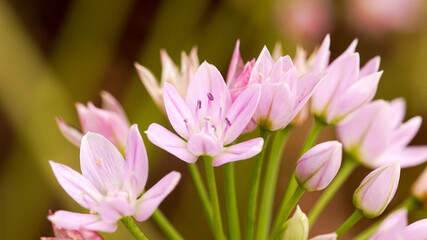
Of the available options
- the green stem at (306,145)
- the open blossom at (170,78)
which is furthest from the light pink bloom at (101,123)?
the green stem at (306,145)

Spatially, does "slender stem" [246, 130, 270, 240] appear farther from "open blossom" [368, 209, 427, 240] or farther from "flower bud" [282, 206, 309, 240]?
"open blossom" [368, 209, 427, 240]

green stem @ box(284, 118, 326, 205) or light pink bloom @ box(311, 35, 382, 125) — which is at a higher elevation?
light pink bloom @ box(311, 35, 382, 125)

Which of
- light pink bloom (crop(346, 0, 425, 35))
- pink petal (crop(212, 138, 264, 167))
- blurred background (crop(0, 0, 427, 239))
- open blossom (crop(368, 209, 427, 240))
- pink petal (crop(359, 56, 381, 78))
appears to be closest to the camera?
open blossom (crop(368, 209, 427, 240))

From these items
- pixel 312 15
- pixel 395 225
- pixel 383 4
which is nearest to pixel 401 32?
pixel 383 4

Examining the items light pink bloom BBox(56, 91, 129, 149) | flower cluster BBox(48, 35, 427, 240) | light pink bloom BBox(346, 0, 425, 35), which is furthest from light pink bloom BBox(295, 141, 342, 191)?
light pink bloom BBox(346, 0, 425, 35)

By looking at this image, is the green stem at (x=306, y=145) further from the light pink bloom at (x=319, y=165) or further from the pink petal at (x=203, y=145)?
the pink petal at (x=203, y=145)

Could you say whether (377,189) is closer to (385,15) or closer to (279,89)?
(279,89)

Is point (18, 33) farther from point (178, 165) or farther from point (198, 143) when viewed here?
point (198, 143)
